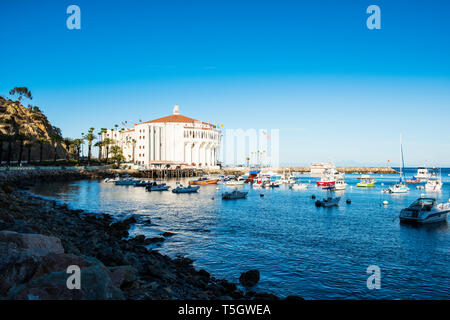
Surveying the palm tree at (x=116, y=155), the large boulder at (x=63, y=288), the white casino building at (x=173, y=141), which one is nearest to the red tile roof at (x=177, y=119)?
the white casino building at (x=173, y=141)

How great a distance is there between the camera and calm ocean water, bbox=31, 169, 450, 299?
56.0 ft

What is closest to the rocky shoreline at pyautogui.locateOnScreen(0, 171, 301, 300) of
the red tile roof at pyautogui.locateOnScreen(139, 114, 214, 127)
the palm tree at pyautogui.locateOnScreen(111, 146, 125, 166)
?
the palm tree at pyautogui.locateOnScreen(111, 146, 125, 166)

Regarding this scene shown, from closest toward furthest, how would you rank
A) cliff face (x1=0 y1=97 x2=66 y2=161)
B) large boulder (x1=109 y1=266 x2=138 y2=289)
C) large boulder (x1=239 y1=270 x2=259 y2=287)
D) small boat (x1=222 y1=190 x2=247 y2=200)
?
1. large boulder (x1=109 y1=266 x2=138 y2=289)
2. large boulder (x1=239 y1=270 x2=259 y2=287)
3. small boat (x1=222 y1=190 x2=247 y2=200)
4. cliff face (x1=0 y1=97 x2=66 y2=161)

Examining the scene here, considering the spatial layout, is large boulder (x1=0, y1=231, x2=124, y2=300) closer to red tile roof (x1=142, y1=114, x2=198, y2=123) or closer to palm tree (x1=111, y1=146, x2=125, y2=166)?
palm tree (x1=111, y1=146, x2=125, y2=166)

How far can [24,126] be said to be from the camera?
109 meters

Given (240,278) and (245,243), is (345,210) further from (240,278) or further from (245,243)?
(240,278)

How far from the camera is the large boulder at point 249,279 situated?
1667cm

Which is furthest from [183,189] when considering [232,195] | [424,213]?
[424,213]

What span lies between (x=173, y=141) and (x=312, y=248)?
115902 mm

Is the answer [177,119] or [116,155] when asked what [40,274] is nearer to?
[177,119]

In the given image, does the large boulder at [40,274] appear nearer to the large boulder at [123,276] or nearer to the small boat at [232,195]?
the large boulder at [123,276]

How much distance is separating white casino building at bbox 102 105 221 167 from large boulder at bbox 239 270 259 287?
388ft

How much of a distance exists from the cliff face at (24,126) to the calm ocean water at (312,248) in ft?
241

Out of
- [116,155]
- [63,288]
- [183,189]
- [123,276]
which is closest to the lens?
[63,288]
